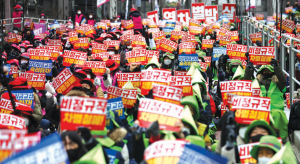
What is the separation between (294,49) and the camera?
34.9 feet

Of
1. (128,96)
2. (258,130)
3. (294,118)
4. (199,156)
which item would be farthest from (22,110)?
(294,118)

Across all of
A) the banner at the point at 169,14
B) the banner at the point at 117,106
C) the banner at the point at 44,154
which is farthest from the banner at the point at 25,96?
the banner at the point at 169,14

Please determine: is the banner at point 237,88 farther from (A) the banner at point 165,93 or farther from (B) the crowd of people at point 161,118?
(A) the banner at point 165,93

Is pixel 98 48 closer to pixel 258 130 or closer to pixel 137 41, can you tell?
pixel 137 41

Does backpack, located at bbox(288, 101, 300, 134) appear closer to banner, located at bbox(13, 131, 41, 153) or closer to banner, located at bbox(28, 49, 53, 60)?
banner, located at bbox(13, 131, 41, 153)

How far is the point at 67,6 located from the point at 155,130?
49.7 m

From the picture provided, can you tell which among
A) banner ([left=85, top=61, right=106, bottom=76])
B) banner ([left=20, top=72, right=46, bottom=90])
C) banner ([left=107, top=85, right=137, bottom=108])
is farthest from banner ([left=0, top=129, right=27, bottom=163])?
banner ([left=85, top=61, right=106, bottom=76])

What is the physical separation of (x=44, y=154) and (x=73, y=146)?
1.30 meters

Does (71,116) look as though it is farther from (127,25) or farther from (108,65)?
(127,25)

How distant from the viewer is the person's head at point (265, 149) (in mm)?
5129

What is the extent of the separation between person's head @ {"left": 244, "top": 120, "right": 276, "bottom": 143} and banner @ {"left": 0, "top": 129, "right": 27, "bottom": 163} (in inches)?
111

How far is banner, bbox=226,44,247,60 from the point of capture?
1280cm

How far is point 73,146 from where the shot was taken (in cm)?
501

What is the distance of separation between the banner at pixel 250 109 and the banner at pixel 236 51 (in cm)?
623
